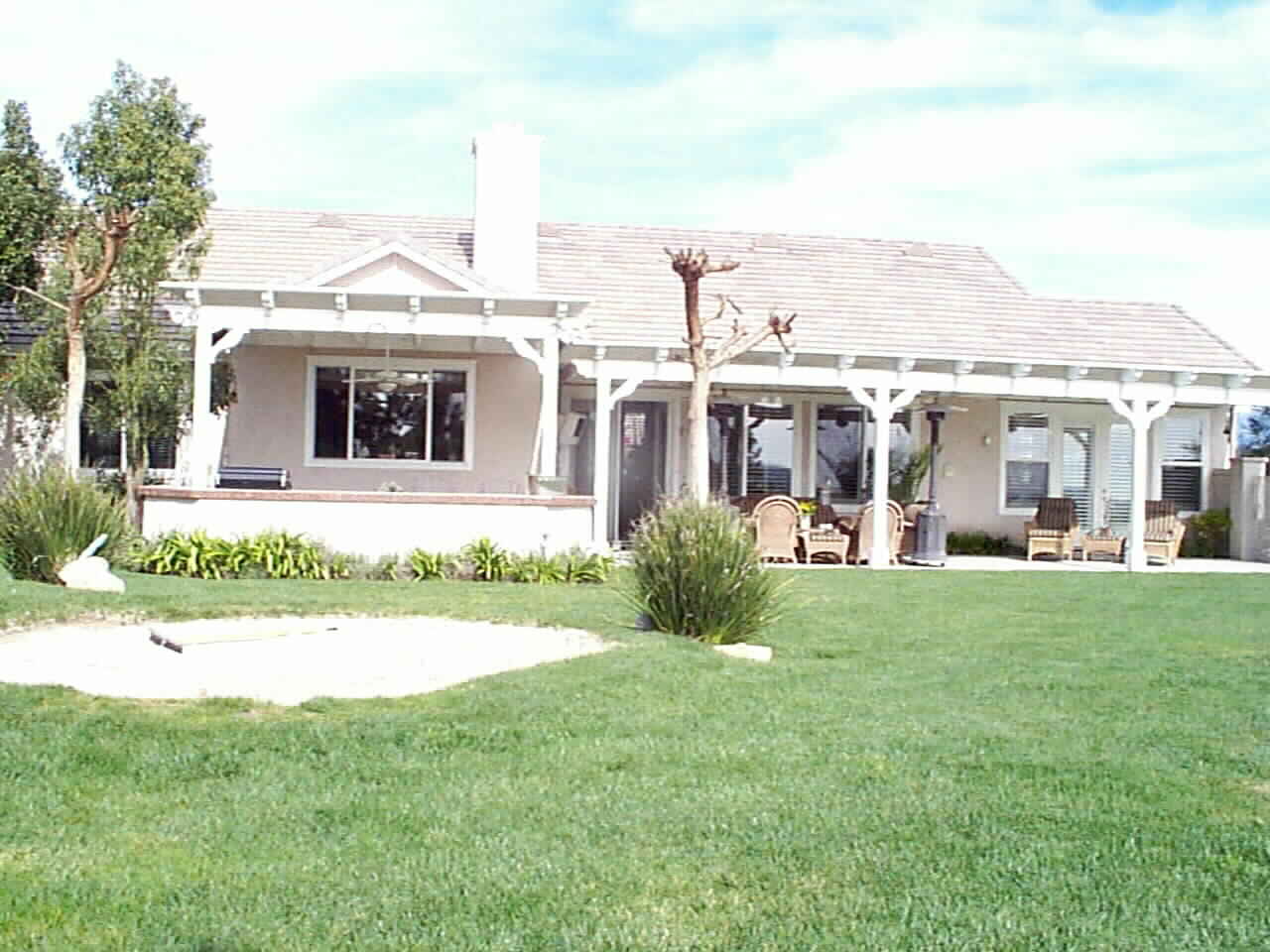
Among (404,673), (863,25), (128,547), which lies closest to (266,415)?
(128,547)

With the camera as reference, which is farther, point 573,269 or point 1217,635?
point 573,269

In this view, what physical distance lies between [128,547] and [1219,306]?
3637 centimetres

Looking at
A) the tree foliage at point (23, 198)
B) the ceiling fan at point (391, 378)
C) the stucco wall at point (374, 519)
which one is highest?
the tree foliage at point (23, 198)

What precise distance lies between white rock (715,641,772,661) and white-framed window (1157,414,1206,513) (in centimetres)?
1570

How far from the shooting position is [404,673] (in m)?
8.48

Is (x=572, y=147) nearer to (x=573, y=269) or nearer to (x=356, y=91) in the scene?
(x=573, y=269)

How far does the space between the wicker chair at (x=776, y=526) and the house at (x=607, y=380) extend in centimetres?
132

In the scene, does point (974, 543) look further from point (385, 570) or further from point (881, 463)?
point (385, 570)

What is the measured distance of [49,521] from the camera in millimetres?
13305

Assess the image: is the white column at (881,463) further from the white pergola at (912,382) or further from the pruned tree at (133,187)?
the pruned tree at (133,187)

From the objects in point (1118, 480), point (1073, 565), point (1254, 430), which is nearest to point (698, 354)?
point (1073, 565)

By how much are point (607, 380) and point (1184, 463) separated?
34.7 feet

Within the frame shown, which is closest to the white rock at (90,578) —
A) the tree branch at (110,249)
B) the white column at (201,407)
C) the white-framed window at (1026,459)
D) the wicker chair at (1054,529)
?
the white column at (201,407)

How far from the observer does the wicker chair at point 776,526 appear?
18812 mm
